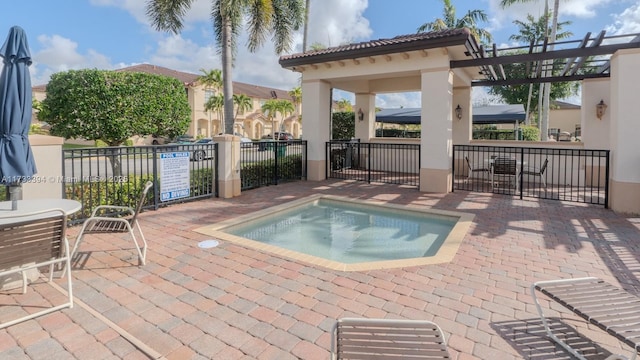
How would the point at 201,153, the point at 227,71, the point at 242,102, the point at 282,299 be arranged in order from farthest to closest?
the point at 242,102 → the point at 227,71 → the point at 201,153 → the point at 282,299

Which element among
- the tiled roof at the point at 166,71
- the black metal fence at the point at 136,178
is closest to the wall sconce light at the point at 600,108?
the black metal fence at the point at 136,178

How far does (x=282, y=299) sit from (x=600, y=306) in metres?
2.68

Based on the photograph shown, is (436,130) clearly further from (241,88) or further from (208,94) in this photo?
(241,88)

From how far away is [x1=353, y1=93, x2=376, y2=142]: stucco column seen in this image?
15.4m

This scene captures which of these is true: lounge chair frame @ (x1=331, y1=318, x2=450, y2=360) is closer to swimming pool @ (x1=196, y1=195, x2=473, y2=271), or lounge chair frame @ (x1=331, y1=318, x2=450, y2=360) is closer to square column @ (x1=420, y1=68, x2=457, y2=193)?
swimming pool @ (x1=196, y1=195, x2=473, y2=271)

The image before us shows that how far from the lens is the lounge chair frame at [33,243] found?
121 inches

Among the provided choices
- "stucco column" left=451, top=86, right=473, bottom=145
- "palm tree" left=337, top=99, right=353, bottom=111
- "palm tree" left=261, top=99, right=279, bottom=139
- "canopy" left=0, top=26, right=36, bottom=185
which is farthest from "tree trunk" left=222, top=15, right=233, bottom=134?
"palm tree" left=261, top=99, right=279, bottom=139

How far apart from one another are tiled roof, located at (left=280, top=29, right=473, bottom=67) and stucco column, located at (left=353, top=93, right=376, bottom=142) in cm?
459

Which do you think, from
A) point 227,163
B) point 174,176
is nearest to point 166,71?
point 227,163

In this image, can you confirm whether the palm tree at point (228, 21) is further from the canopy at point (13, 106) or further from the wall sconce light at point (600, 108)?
the wall sconce light at point (600, 108)

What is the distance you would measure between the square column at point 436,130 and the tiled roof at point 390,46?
913 millimetres

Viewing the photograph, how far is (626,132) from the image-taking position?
7398 millimetres

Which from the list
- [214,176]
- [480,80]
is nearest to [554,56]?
[480,80]

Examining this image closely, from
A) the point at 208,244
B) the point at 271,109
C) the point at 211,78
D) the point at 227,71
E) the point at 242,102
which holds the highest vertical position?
the point at 211,78
